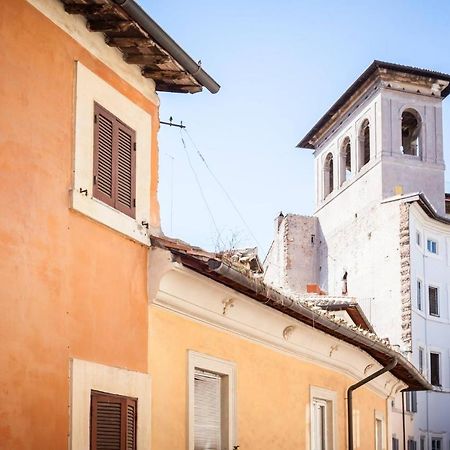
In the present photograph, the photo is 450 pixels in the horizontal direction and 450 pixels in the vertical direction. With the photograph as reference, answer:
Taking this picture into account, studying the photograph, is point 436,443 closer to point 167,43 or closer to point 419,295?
point 419,295

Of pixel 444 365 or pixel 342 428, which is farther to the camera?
pixel 444 365

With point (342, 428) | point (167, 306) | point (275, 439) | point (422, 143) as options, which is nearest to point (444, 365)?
point (422, 143)

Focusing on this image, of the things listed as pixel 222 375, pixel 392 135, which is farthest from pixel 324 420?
pixel 392 135

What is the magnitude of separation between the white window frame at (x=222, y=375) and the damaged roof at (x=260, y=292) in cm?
78

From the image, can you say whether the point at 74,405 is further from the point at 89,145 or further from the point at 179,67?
the point at 179,67

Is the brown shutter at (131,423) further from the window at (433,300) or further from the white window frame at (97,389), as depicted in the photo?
the window at (433,300)

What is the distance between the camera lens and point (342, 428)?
16.5m

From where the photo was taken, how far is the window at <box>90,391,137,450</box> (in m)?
8.98

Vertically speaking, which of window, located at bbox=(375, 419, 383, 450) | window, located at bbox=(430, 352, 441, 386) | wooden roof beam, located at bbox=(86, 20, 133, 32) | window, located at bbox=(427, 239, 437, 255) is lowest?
window, located at bbox=(375, 419, 383, 450)

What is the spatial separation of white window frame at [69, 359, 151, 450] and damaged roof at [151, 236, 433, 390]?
1150 mm

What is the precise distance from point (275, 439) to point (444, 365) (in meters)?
35.2

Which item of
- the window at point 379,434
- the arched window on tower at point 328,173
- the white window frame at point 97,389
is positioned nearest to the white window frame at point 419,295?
the arched window on tower at point 328,173

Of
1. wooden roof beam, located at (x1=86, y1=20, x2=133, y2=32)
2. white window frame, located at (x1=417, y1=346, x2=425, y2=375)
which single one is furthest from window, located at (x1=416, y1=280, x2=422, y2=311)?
wooden roof beam, located at (x1=86, y1=20, x2=133, y2=32)

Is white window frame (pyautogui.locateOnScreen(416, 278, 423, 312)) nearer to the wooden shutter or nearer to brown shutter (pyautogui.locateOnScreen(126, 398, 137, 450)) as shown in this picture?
the wooden shutter
